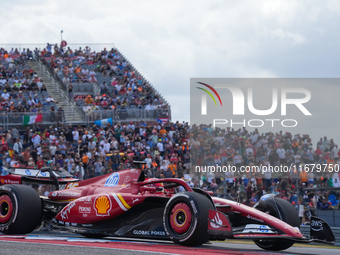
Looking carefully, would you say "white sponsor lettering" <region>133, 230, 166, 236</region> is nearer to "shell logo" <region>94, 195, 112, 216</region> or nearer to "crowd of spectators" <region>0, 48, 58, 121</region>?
"shell logo" <region>94, 195, 112, 216</region>

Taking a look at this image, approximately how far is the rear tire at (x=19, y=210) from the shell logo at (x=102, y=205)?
1.31 meters

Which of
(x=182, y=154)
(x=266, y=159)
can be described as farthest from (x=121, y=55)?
(x=266, y=159)

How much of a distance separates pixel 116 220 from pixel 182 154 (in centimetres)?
1540

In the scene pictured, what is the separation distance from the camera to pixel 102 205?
34.9 ft

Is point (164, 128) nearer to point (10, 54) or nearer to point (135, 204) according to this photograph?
point (10, 54)

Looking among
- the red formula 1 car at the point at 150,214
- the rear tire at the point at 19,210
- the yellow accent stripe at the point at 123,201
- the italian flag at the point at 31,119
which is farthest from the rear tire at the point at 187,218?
the italian flag at the point at 31,119

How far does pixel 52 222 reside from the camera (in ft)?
37.8

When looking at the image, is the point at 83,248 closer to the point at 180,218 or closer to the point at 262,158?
the point at 180,218

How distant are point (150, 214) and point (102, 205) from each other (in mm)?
920

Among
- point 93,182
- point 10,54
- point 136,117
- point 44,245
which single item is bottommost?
point 44,245

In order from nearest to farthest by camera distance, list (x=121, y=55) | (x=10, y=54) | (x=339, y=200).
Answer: (x=339, y=200) → (x=10, y=54) → (x=121, y=55)

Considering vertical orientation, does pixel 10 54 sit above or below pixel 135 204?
above

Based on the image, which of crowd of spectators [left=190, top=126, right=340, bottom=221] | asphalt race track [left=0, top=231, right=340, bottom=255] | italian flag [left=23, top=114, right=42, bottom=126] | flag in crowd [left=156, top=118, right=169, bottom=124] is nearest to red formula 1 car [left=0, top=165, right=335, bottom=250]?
asphalt race track [left=0, top=231, right=340, bottom=255]

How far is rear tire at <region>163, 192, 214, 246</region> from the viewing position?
909 centimetres
